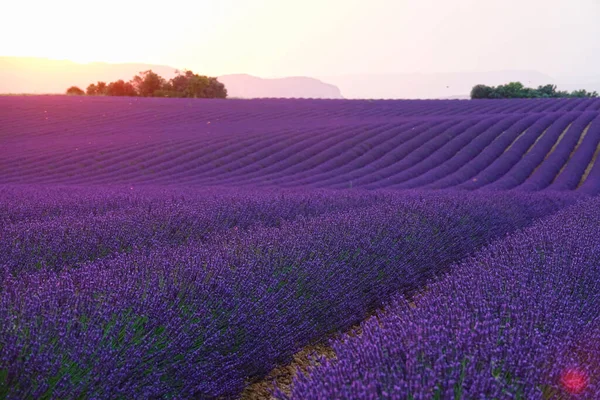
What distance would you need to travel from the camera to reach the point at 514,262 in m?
3.38

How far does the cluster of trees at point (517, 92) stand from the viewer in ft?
136

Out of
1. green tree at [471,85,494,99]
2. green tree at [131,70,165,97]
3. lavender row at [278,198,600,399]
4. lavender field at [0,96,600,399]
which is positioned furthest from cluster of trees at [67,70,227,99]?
lavender row at [278,198,600,399]

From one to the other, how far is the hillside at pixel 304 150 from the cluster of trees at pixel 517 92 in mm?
21383

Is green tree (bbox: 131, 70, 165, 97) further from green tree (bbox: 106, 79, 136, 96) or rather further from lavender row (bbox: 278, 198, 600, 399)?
lavender row (bbox: 278, 198, 600, 399)

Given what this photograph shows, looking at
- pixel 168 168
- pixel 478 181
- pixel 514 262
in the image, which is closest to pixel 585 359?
pixel 514 262

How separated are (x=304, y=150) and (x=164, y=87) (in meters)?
33.8

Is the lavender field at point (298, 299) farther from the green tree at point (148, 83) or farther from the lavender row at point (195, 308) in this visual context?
the green tree at point (148, 83)

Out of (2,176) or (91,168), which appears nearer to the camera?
(2,176)

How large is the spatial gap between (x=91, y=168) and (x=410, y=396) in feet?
48.9

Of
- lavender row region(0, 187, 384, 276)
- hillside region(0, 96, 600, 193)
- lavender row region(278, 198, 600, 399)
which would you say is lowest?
hillside region(0, 96, 600, 193)

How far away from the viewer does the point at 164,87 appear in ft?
157

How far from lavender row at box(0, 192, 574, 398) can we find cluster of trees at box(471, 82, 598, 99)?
131ft

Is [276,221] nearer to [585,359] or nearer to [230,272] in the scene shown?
[230,272]

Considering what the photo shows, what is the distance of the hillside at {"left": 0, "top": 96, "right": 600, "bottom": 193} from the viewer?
14.1 metres
